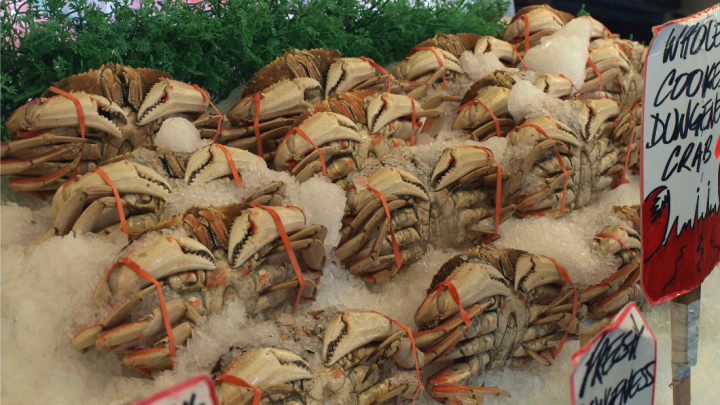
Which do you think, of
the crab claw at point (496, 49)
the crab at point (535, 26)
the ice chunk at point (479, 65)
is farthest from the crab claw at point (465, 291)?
the crab at point (535, 26)

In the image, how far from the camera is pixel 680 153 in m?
1.56

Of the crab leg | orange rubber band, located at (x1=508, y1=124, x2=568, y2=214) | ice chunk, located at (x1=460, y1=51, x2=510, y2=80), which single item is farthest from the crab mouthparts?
ice chunk, located at (x1=460, y1=51, x2=510, y2=80)

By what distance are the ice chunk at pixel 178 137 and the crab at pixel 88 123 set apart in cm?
7

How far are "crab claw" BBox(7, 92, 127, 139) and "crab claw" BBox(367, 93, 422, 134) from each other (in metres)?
1.13

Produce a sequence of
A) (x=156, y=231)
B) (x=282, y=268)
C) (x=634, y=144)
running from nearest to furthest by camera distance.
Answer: (x=156, y=231) < (x=282, y=268) < (x=634, y=144)

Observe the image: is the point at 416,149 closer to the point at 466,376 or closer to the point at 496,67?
the point at 466,376

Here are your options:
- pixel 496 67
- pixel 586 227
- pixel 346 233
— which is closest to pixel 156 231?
pixel 346 233

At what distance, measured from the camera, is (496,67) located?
3.52 meters

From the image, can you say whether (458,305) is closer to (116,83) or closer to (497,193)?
(497,193)

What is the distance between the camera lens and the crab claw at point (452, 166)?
2441mm

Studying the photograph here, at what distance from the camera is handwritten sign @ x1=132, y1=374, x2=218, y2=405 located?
98 cm

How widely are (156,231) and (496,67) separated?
97.8 inches

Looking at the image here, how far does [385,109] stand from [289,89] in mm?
481

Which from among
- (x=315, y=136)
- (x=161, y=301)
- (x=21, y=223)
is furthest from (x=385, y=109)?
(x=21, y=223)
